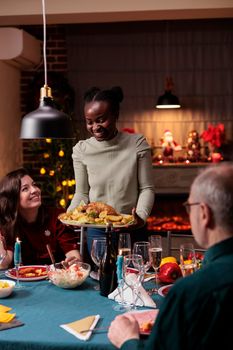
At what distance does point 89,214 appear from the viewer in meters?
2.57

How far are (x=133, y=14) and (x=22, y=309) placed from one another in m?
2.97

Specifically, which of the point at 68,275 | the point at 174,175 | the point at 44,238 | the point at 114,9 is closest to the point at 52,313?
the point at 68,275

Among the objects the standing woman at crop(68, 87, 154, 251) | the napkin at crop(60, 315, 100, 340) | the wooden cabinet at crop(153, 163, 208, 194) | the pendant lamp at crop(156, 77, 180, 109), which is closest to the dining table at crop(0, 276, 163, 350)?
the napkin at crop(60, 315, 100, 340)

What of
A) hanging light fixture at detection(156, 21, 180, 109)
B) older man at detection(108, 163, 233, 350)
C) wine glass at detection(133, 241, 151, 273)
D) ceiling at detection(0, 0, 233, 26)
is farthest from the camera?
hanging light fixture at detection(156, 21, 180, 109)

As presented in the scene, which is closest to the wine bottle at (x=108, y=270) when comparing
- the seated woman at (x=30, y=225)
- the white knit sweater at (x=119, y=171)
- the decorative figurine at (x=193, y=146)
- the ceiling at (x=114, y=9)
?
the seated woman at (x=30, y=225)

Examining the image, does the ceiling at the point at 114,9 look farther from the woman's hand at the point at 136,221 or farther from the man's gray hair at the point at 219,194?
the man's gray hair at the point at 219,194

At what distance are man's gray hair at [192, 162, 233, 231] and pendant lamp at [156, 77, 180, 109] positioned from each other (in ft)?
13.0

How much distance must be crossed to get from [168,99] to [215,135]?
0.68m

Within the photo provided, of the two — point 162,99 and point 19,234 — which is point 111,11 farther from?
point 19,234

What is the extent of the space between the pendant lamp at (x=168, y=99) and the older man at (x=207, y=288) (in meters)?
3.92

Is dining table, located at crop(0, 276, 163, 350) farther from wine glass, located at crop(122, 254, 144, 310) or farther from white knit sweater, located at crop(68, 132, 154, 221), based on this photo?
white knit sweater, located at crop(68, 132, 154, 221)

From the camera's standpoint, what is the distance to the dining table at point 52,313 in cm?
158

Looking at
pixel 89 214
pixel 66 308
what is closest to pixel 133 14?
pixel 89 214

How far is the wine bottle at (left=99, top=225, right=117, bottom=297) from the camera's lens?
204 cm
